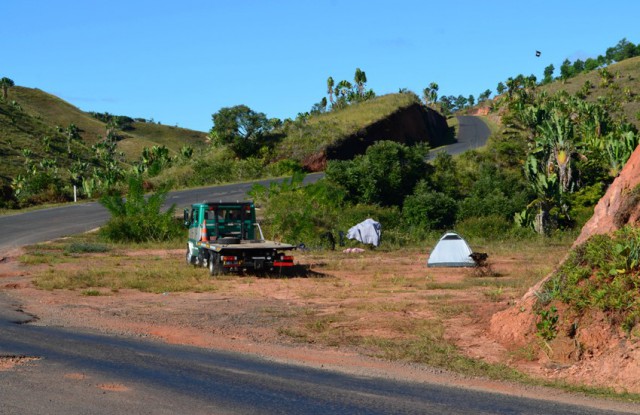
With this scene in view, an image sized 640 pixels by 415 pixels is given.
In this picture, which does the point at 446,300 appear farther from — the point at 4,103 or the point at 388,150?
the point at 4,103

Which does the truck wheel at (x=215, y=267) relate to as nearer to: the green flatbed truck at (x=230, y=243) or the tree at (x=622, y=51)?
the green flatbed truck at (x=230, y=243)

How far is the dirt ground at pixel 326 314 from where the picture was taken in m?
12.2

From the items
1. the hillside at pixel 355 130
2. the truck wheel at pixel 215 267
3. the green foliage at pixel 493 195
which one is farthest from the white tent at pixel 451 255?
the hillside at pixel 355 130

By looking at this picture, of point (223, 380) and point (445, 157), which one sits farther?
Result: point (445, 157)

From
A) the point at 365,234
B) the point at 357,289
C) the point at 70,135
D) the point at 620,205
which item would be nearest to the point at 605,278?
the point at 620,205

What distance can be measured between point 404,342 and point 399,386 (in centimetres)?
302

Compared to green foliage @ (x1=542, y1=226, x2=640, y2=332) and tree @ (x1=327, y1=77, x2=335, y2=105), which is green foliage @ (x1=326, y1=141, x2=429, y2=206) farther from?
tree @ (x1=327, y1=77, x2=335, y2=105)

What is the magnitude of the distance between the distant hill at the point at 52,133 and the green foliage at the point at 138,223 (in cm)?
4731

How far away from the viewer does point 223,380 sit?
10.3 m

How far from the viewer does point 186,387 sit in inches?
387

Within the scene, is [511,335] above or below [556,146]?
below

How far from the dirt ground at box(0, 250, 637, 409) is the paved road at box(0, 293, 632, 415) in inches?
26.3

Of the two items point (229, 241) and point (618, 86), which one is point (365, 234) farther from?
point (618, 86)

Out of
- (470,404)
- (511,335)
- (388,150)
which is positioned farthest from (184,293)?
(388,150)
